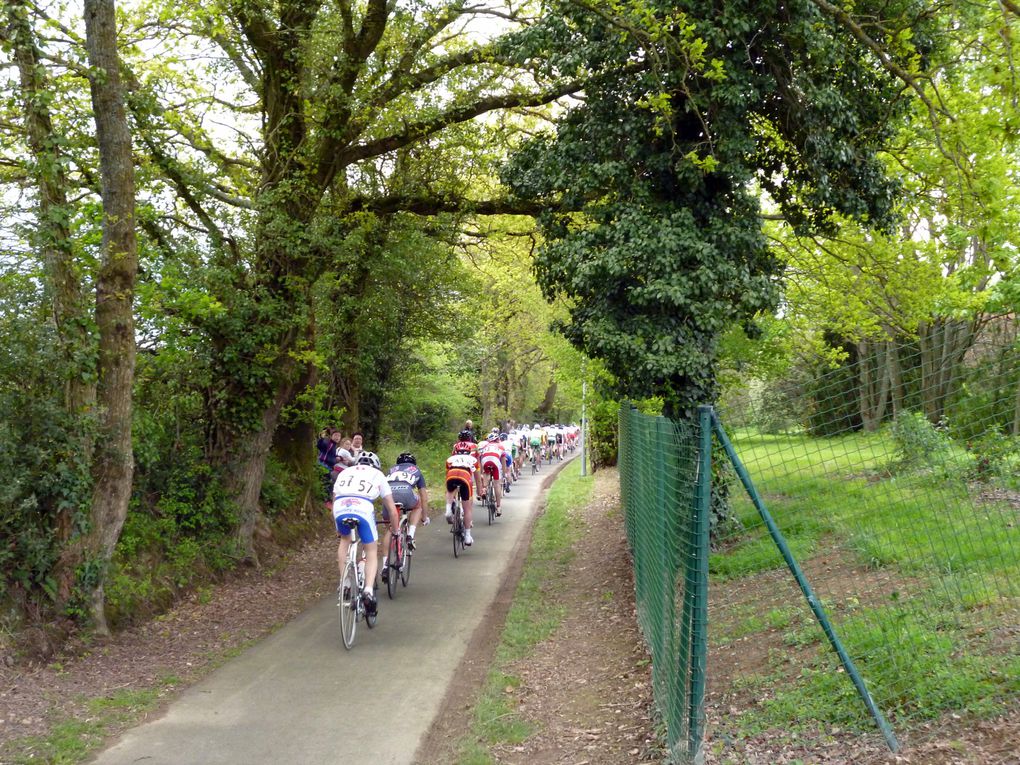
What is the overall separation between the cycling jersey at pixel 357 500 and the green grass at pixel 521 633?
1.74 metres

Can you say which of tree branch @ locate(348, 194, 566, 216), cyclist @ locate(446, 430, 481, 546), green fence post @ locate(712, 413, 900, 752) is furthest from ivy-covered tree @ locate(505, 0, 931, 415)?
green fence post @ locate(712, 413, 900, 752)

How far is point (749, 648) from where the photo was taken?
23.2 ft

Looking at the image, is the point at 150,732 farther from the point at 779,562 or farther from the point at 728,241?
the point at 728,241

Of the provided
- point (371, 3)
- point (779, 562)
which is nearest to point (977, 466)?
point (779, 562)

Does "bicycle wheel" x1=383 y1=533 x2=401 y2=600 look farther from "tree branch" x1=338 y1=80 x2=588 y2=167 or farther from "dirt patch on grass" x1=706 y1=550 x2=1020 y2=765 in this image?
"tree branch" x1=338 y1=80 x2=588 y2=167

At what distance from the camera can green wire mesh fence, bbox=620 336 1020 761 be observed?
15.7ft

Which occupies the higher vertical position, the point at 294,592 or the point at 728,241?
the point at 728,241

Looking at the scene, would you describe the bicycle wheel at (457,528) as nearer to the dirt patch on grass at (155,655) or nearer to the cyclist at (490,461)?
the dirt patch on grass at (155,655)

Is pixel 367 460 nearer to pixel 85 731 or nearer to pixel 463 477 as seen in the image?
pixel 85 731

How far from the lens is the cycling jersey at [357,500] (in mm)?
8633

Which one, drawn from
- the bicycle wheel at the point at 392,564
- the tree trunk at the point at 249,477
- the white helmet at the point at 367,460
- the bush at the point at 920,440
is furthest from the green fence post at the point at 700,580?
the tree trunk at the point at 249,477

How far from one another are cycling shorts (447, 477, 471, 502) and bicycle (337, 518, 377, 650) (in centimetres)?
491

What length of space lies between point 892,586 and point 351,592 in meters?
4.84

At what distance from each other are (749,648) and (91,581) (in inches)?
232
